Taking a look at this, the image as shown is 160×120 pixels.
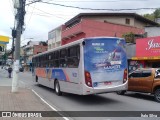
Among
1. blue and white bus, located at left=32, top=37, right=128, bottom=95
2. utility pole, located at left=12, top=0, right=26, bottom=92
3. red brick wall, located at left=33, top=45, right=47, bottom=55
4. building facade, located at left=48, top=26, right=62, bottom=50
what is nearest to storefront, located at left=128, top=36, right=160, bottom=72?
blue and white bus, located at left=32, top=37, right=128, bottom=95

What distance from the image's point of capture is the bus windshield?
12.9 metres

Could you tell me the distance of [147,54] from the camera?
24.3 metres

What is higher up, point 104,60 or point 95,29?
point 95,29

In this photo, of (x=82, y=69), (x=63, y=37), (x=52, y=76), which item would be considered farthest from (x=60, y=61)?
(x=63, y=37)

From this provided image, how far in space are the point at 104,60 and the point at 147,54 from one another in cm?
1220

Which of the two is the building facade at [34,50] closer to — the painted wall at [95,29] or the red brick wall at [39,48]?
the red brick wall at [39,48]

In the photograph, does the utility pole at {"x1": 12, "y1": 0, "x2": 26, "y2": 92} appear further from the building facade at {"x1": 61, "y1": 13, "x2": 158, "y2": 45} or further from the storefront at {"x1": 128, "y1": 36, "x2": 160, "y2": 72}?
the building facade at {"x1": 61, "y1": 13, "x2": 158, "y2": 45}

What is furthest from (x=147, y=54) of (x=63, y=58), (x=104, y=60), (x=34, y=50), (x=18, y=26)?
(x=34, y=50)

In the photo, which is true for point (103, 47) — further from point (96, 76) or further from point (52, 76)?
point (52, 76)

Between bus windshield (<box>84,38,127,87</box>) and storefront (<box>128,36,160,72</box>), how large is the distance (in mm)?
9880

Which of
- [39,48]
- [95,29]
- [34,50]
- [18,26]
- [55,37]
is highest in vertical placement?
[39,48]

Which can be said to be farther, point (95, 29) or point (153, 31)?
point (95, 29)

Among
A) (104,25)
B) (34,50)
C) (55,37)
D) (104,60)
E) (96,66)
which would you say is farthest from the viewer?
(34,50)

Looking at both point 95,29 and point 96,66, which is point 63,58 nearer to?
point 96,66
